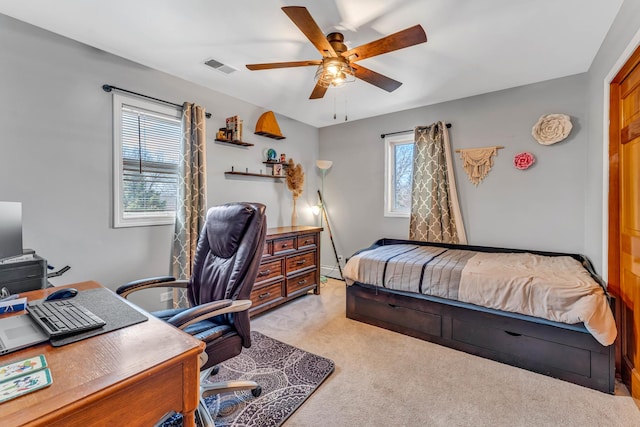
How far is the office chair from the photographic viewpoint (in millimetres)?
1414

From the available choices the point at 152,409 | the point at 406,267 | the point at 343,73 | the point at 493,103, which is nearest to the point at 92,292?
the point at 152,409

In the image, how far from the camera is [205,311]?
4.30ft

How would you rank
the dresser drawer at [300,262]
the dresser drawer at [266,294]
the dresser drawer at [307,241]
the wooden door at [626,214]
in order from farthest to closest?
the dresser drawer at [307,241], the dresser drawer at [300,262], the dresser drawer at [266,294], the wooden door at [626,214]

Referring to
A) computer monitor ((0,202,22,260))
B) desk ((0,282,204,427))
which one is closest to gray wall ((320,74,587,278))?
desk ((0,282,204,427))

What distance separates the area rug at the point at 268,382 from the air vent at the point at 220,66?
2.50 metres

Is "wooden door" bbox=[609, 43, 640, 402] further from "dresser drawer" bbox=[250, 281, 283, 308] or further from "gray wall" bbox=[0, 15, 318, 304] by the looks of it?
"gray wall" bbox=[0, 15, 318, 304]

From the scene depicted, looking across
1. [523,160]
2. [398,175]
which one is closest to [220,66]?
[398,175]

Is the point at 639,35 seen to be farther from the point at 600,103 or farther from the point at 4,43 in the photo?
the point at 4,43

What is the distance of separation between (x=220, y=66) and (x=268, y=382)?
8.73 ft

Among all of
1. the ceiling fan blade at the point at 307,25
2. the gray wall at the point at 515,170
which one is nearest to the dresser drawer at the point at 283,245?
the gray wall at the point at 515,170

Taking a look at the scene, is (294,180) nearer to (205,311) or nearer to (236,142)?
(236,142)

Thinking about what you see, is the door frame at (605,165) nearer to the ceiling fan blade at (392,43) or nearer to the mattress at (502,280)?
the mattress at (502,280)

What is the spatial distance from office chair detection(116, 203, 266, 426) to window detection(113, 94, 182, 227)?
1140 mm

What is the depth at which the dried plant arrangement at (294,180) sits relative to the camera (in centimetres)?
408
